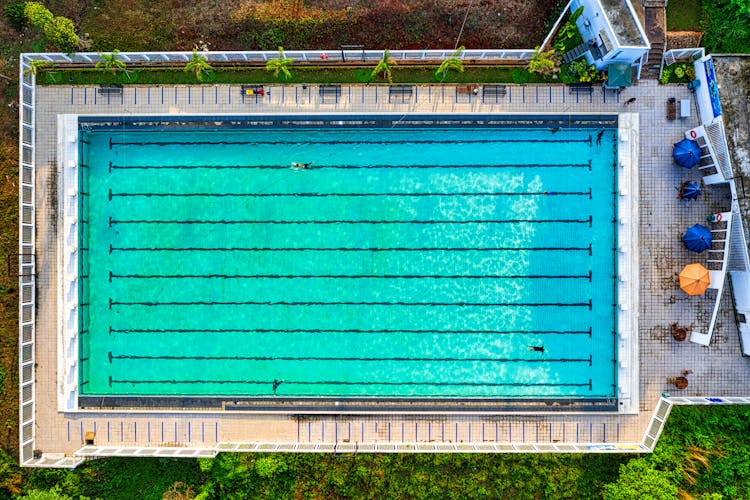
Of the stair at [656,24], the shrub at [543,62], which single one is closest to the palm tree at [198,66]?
the shrub at [543,62]

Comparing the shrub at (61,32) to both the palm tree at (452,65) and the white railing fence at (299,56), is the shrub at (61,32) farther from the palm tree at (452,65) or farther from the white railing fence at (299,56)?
the palm tree at (452,65)

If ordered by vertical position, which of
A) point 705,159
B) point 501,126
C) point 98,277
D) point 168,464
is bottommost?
point 168,464

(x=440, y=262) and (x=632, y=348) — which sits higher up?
(x=440, y=262)

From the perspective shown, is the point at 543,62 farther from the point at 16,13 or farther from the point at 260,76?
the point at 16,13

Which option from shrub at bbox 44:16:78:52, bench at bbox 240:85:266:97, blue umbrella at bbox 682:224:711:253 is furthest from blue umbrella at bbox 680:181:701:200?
shrub at bbox 44:16:78:52

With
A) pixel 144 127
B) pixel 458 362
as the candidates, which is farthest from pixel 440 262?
pixel 144 127

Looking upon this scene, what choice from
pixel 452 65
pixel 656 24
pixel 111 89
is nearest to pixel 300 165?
pixel 452 65

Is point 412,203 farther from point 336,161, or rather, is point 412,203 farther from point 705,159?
point 705,159
